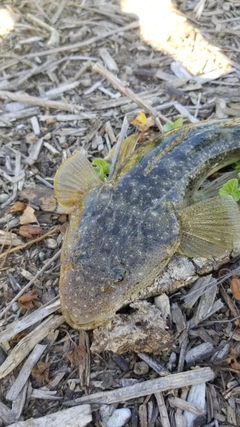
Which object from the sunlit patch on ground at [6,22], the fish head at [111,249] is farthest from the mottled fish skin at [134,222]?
the sunlit patch on ground at [6,22]

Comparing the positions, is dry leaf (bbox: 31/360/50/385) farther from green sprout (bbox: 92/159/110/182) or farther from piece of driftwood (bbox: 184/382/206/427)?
green sprout (bbox: 92/159/110/182)

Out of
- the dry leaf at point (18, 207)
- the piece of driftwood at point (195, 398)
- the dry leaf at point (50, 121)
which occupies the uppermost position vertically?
the dry leaf at point (50, 121)

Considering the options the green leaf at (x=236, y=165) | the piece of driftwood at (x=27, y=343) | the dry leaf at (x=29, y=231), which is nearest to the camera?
the piece of driftwood at (x=27, y=343)

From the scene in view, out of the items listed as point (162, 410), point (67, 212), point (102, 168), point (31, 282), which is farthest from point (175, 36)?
point (162, 410)

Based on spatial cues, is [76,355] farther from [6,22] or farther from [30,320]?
[6,22]

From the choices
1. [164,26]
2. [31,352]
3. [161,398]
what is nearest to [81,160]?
[31,352]

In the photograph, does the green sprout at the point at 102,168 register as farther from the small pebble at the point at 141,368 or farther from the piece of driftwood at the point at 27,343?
the small pebble at the point at 141,368

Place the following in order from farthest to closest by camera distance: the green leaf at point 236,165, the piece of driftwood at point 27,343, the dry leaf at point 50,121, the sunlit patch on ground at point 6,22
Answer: the sunlit patch on ground at point 6,22, the dry leaf at point 50,121, the green leaf at point 236,165, the piece of driftwood at point 27,343

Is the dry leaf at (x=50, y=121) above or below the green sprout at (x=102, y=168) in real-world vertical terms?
above
